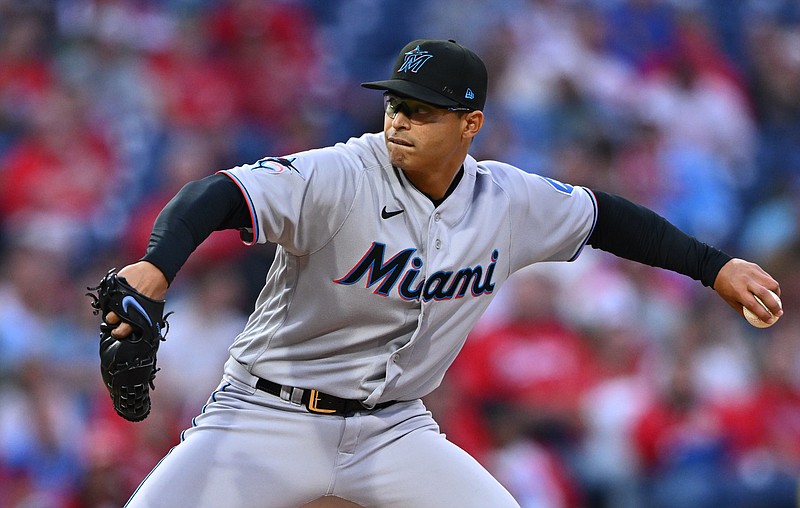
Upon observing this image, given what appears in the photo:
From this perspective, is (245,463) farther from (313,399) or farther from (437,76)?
(437,76)

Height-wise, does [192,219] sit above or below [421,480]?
above

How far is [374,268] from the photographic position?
9.45ft

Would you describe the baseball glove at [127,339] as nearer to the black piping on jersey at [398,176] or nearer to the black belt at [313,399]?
the black belt at [313,399]

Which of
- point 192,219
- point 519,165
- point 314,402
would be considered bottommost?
point 519,165

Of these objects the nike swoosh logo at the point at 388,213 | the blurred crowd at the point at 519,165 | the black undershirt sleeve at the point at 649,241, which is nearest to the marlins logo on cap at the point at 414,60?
the nike swoosh logo at the point at 388,213

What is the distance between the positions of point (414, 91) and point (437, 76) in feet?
0.28

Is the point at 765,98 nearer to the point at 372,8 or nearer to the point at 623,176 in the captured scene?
the point at 623,176

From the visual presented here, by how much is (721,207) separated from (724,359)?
1.32 metres

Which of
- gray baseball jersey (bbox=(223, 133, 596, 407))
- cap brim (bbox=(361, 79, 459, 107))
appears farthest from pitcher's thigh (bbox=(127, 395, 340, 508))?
cap brim (bbox=(361, 79, 459, 107))

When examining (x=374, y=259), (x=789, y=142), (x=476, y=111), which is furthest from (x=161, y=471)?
(x=789, y=142)

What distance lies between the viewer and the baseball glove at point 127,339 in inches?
91.0

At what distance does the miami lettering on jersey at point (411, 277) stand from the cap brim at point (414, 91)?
38cm

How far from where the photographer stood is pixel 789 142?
296 inches

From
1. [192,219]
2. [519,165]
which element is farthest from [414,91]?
[519,165]
